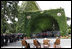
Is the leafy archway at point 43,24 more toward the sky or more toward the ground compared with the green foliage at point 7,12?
more toward the ground

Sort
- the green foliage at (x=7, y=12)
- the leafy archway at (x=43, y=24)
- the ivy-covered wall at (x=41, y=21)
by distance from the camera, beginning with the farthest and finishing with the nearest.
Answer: the leafy archway at (x=43, y=24) < the ivy-covered wall at (x=41, y=21) < the green foliage at (x=7, y=12)

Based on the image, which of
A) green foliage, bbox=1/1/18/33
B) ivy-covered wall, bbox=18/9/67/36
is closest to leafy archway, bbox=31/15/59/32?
ivy-covered wall, bbox=18/9/67/36

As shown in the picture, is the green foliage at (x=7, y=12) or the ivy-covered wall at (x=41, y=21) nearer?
the green foliage at (x=7, y=12)

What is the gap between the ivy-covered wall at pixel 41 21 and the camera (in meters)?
25.5

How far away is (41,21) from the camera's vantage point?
91.0 feet

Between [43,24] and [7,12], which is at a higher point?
[7,12]

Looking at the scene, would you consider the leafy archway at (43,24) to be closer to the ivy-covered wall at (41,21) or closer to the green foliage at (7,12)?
the ivy-covered wall at (41,21)

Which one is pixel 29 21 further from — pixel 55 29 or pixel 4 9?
pixel 4 9

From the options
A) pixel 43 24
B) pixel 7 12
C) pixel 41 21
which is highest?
pixel 7 12

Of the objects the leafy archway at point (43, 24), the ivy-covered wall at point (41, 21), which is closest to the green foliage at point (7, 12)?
the ivy-covered wall at point (41, 21)

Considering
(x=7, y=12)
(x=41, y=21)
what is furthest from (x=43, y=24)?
(x=7, y=12)

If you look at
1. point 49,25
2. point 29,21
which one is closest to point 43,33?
point 49,25

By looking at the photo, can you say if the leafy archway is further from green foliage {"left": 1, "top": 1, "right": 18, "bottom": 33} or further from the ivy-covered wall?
green foliage {"left": 1, "top": 1, "right": 18, "bottom": 33}

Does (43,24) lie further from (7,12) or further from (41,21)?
(7,12)
